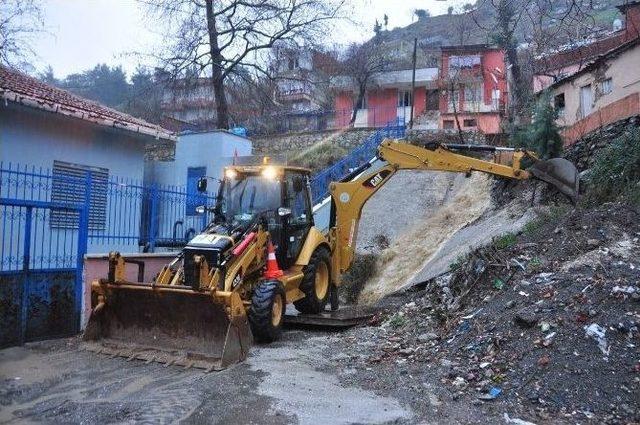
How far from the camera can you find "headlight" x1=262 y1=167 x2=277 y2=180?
348 inches

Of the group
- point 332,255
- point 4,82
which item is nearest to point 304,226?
point 332,255

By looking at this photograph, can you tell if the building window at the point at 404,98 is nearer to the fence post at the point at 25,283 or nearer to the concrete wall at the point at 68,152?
the concrete wall at the point at 68,152

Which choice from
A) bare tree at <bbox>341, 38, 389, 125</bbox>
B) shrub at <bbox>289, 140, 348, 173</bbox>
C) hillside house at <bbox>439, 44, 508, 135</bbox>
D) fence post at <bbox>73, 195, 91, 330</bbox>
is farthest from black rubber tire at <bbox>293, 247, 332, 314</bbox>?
bare tree at <bbox>341, 38, 389, 125</bbox>

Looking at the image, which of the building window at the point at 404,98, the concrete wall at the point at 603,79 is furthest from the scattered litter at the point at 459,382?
the building window at the point at 404,98

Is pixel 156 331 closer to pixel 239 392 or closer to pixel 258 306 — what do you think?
pixel 258 306

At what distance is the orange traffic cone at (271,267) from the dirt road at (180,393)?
1395mm

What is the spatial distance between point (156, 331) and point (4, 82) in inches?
273

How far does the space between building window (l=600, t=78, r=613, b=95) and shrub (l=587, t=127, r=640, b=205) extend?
438 centimetres

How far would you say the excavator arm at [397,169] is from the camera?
10.2 m

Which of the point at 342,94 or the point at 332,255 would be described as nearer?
the point at 332,255

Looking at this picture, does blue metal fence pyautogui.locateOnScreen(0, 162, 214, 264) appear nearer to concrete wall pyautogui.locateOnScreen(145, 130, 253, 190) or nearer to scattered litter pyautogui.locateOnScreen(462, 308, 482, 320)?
scattered litter pyautogui.locateOnScreen(462, 308, 482, 320)

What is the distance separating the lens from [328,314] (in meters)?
9.71

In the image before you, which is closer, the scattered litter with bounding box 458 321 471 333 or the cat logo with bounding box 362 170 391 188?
the scattered litter with bounding box 458 321 471 333

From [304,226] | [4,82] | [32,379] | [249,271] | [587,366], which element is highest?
[4,82]
